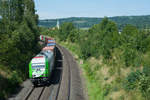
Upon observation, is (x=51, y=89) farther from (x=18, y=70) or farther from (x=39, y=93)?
(x=18, y=70)

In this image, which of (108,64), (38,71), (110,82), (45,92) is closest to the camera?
(45,92)

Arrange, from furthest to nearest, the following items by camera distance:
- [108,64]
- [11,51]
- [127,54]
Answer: [108,64] → [11,51] → [127,54]

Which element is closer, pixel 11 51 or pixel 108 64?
pixel 11 51

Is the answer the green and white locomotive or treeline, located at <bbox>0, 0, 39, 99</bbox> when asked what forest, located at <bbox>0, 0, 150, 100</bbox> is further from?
the green and white locomotive

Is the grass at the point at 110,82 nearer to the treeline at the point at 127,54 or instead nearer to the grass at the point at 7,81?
the treeline at the point at 127,54

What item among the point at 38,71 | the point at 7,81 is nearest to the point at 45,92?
the point at 38,71

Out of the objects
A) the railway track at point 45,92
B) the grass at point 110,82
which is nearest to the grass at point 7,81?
the railway track at point 45,92

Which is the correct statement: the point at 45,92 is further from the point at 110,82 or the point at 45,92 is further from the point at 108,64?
the point at 108,64

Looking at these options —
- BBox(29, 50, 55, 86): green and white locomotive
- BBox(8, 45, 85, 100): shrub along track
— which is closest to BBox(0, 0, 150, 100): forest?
BBox(8, 45, 85, 100): shrub along track

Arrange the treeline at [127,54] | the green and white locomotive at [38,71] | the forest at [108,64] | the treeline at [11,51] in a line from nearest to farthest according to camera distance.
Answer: the treeline at [127,54] → the forest at [108,64] → the treeline at [11,51] → the green and white locomotive at [38,71]

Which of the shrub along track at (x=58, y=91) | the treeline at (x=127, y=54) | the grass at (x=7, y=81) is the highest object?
the treeline at (x=127, y=54)

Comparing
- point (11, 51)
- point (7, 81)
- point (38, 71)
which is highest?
point (11, 51)

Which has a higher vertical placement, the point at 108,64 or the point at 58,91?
the point at 108,64

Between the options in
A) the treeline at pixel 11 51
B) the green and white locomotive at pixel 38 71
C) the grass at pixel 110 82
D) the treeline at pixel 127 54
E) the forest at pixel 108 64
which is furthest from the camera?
the green and white locomotive at pixel 38 71
